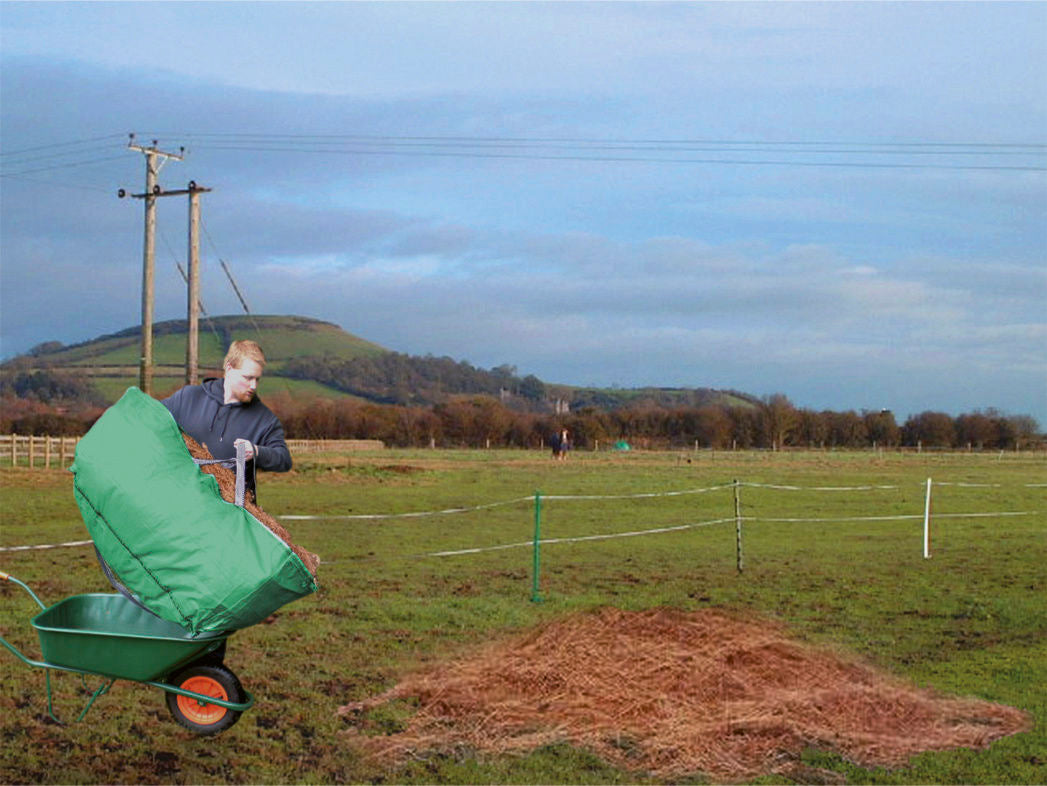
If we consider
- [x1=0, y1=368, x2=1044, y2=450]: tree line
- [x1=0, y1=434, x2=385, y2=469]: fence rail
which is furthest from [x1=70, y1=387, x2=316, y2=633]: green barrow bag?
[x1=0, y1=368, x2=1044, y2=450]: tree line

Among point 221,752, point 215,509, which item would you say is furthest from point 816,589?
point 215,509

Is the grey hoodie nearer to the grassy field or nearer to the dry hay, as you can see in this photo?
the grassy field

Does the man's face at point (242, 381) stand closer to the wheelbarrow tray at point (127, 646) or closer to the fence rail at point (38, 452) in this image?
the wheelbarrow tray at point (127, 646)

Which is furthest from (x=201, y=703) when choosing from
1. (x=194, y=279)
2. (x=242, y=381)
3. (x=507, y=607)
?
(x=194, y=279)

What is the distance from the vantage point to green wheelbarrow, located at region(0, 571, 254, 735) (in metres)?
4.23

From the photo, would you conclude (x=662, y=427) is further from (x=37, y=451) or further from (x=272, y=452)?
(x=272, y=452)

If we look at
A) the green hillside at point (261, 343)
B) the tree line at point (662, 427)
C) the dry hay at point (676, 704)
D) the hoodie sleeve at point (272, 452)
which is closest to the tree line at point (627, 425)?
the tree line at point (662, 427)

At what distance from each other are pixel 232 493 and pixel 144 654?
706 millimetres

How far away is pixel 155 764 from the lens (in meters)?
5.41

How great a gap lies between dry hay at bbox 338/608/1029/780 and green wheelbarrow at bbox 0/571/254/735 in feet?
4.83

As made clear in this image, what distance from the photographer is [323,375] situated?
346 ft

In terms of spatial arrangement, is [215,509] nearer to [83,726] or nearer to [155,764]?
[155,764]

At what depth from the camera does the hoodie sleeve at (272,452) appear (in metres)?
4.31

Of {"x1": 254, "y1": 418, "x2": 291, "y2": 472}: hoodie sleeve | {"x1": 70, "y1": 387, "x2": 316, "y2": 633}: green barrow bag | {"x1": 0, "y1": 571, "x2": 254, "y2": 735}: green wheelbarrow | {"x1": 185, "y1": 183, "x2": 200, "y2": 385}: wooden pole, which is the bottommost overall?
{"x1": 0, "y1": 571, "x2": 254, "y2": 735}: green wheelbarrow
